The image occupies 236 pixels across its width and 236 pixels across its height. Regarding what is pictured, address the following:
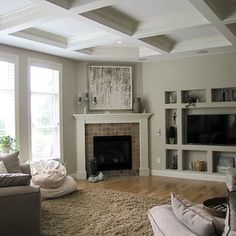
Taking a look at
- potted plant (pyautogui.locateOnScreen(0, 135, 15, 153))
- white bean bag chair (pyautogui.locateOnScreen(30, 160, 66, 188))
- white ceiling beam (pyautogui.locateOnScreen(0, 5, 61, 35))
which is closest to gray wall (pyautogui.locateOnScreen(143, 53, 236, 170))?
white bean bag chair (pyautogui.locateOnScreen(30, 160, 66, 188))

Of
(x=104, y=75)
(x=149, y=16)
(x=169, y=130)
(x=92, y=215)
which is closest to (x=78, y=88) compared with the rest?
(x=104, y=75)

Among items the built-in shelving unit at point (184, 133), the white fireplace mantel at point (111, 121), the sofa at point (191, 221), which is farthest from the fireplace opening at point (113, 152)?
the sofa at point (191, 221)

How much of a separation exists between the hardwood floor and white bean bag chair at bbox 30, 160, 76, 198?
0.69 meters

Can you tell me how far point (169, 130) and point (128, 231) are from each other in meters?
3.63

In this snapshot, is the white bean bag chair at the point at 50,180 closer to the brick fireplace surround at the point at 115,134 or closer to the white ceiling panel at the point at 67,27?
the brick fireplace surround at the point at 115,134

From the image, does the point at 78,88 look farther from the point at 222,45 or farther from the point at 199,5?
the point at 199,5

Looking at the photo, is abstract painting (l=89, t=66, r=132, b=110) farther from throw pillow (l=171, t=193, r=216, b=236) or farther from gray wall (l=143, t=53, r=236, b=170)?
throw pillow (l=171, t=193, r=216, b=236)

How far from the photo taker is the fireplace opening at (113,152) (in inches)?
263

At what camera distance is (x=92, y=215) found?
3.87 m

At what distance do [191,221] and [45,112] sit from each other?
4625 mm

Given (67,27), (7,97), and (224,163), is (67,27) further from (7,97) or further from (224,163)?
(224,163)

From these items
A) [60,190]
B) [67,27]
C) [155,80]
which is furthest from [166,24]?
[60,190]

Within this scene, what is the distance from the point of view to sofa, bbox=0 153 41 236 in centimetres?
283

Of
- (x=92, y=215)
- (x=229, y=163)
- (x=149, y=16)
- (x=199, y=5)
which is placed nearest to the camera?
(x=199, y=5)
